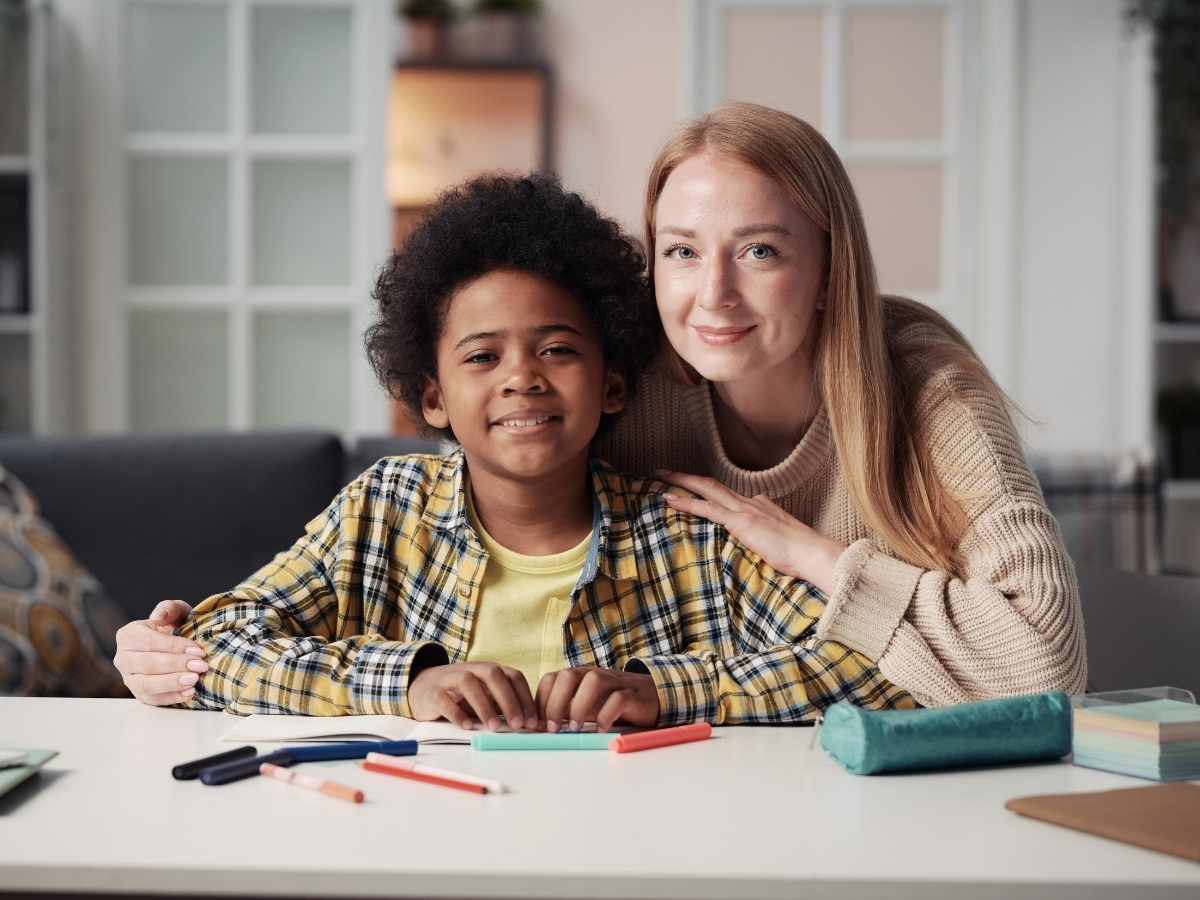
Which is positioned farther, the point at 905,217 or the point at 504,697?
the point at 905,217

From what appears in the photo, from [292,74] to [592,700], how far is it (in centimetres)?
299

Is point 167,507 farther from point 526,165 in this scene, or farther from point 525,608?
point 526,165

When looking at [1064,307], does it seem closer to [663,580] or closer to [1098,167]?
[1098,167]

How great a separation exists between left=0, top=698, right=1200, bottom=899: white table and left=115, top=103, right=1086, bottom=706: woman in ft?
1.02

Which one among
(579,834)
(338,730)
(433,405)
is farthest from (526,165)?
(579,834)

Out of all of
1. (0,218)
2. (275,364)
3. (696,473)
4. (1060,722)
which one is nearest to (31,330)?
(0,218)

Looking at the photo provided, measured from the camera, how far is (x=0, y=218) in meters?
3.67

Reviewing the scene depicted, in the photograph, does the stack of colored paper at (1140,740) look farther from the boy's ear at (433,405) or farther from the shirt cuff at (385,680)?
the boy's ear at (433,405)

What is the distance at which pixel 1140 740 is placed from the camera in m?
1.07

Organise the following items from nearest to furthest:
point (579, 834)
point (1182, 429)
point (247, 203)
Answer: point (579, 834), point (247, 203), point (1182, 429)

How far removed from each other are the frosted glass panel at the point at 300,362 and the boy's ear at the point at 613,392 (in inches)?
91.1

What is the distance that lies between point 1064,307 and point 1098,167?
439 mm

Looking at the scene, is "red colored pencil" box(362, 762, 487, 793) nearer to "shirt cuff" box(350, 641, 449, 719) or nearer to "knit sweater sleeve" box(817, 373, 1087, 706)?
"shirt cuff" box(350, 641, 449, 719)

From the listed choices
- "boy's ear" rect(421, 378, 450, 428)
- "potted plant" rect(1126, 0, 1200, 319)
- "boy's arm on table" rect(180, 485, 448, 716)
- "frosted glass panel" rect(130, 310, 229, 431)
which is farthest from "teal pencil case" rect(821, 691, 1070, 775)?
"potted plant" rect(1126, 0, 1200, 319)
